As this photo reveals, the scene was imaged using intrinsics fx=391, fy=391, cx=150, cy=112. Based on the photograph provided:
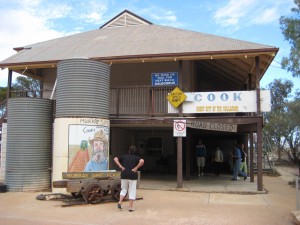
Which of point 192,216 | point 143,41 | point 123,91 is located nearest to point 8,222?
point 192,216

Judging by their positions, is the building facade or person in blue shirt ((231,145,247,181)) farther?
person in blue shirt ((231,145,247,181))

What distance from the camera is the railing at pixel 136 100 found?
586 inches

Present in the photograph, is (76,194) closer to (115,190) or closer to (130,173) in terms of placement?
(115,190)

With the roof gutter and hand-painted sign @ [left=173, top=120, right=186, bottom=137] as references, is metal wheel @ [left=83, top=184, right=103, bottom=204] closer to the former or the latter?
hand-painted sign @ [left=173, top=120, right=186, bottom=137]

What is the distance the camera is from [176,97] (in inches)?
540

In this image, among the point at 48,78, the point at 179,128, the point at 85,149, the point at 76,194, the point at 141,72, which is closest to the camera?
the point at 76,194

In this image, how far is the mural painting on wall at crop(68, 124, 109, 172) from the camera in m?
11.9

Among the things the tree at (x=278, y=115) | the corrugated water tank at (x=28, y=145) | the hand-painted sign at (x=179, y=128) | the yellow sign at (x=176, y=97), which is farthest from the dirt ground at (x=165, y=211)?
the tree at (x=278, y=115)

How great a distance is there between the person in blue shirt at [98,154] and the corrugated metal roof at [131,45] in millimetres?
3310

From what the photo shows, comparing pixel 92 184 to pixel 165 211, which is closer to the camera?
pixel 165 211

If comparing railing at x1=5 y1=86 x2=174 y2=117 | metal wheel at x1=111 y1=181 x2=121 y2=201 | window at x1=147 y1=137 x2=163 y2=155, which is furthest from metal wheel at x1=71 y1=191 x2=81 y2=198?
window at x1=147 y1=137 x2=163 y2=155

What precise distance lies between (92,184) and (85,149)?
6.46ft

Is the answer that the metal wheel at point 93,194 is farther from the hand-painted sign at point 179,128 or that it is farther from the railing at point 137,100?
the railing at point 137,100

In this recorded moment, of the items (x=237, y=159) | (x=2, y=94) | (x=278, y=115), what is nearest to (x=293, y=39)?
(x=237, y=159)
